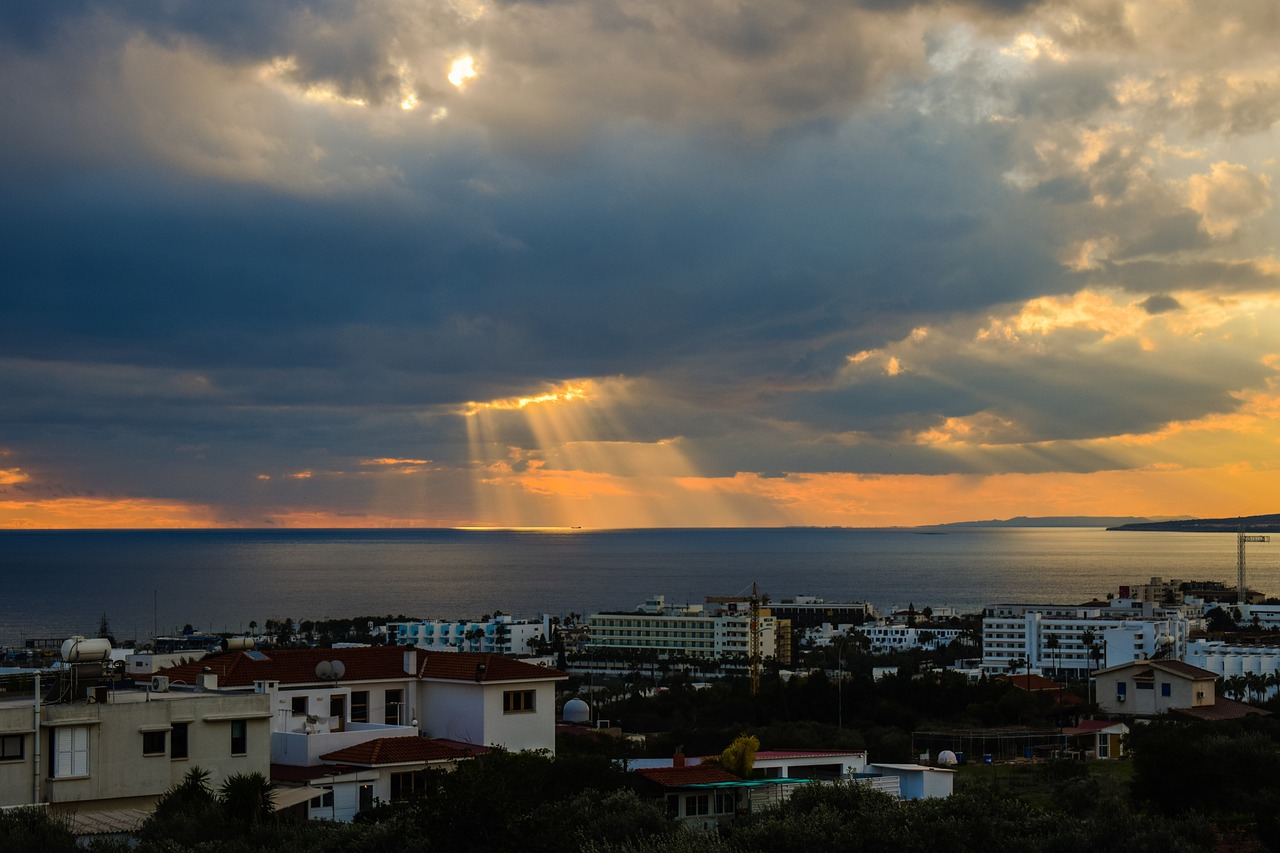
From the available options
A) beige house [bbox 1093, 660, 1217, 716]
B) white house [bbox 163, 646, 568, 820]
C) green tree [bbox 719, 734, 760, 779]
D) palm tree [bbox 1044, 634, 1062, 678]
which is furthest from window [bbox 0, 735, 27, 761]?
palm tree [bbox 1044, 634, 1062, 678]

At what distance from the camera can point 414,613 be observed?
181625 mm

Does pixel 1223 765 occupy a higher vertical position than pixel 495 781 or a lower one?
lower

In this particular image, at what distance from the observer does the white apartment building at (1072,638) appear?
368 feet

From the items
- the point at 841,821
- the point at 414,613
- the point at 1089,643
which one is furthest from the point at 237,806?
the point at 414,613

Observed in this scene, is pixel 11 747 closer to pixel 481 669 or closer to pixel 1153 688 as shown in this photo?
pixel 481 669

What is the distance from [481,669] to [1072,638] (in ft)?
347

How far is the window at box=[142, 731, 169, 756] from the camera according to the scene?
22.4 meters

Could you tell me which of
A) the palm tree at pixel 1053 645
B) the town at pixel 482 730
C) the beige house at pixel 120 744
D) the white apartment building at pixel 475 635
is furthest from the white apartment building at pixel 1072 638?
the beige house at pixel 120 744

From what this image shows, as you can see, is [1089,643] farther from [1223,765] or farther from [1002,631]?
[1223,765]

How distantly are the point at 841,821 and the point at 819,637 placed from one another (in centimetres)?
12891

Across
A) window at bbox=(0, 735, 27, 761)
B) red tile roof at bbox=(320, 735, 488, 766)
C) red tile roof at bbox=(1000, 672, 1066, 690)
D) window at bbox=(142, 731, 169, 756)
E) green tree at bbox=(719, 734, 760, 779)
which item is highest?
window at bbox=(0, 735, 27, 761)

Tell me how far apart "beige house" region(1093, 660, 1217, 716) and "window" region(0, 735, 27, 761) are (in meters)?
43.8

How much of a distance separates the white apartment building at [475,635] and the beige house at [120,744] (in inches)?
4342

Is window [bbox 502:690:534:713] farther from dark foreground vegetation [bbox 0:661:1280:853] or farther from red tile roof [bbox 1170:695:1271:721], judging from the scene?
red tile roof [bbox 1170:695:1271:721]
